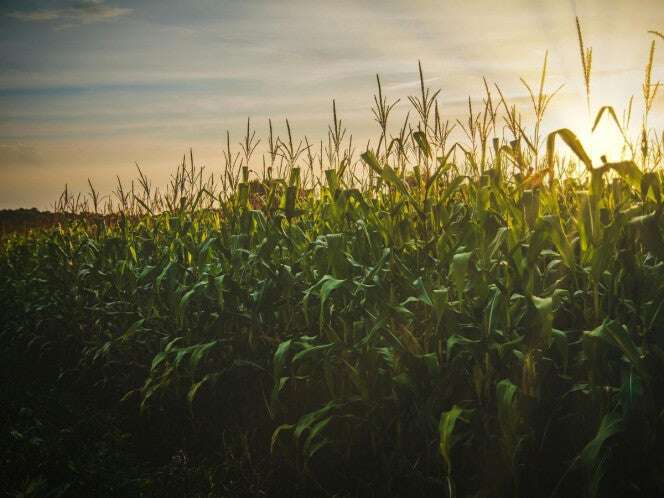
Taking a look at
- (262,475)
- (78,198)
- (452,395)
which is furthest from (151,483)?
(78,198)

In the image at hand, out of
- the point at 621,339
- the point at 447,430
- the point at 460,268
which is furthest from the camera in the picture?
the point at 460,268

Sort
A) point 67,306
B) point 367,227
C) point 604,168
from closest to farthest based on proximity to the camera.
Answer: point 604,168, point 367,227, point 67,306

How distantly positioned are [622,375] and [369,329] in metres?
1.06

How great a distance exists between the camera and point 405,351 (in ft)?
7.98

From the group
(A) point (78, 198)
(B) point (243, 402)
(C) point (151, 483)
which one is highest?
(A) point (78, 198)

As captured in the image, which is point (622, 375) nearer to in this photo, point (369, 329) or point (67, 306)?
point (369, 329)

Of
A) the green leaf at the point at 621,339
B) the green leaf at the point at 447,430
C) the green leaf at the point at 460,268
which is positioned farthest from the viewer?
the green leaf at the point at 460,268

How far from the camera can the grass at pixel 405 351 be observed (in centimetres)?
209

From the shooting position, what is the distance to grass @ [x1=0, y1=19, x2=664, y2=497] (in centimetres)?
209

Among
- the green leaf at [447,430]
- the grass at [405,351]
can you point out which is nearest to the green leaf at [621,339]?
the grass at [405,351]

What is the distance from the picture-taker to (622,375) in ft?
6.50

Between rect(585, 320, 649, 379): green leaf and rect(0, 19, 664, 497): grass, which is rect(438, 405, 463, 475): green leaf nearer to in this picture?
rect(0, 19, 664, 497): grass

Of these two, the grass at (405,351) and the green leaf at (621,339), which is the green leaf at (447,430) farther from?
the green leaf at (621,339)

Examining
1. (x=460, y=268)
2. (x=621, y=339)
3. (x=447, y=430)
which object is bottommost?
(x=447, y=430)
